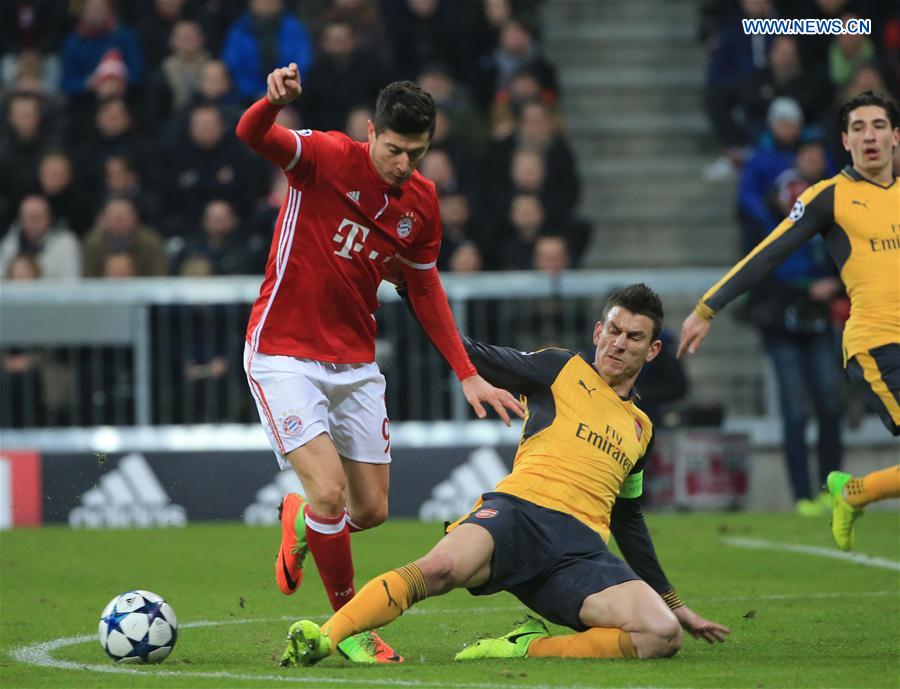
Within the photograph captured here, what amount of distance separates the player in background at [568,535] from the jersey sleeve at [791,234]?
1.37 meters

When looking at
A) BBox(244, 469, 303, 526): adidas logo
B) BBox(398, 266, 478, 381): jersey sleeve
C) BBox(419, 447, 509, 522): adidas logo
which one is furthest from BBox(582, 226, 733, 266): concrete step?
BBox(398, 266, 478, 381): jersey sleeve

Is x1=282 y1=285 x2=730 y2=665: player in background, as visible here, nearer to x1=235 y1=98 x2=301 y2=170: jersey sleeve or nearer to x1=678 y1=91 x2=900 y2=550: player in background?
x1=235 y1=98 x2=301 y2=170: jersey sleeve

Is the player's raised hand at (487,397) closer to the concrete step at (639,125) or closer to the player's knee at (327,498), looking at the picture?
the player's knee at (327,498)

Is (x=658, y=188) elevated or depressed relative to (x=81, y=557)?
elevated

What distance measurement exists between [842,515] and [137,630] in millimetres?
3859

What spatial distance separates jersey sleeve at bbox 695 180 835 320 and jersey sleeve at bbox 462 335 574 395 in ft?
4.91

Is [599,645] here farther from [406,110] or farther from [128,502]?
[128,502]

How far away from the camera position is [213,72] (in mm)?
→ 14797

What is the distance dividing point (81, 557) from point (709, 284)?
18.7 feet

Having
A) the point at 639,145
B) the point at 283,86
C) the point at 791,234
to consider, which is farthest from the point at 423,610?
the point at 639,145

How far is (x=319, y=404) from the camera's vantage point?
23.1 ft

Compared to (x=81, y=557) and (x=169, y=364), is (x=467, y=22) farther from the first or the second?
(x=81, y=557)

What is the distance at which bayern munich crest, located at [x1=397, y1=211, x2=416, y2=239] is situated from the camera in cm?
715

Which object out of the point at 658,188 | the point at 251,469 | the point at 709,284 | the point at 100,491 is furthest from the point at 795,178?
the point at 100,491
